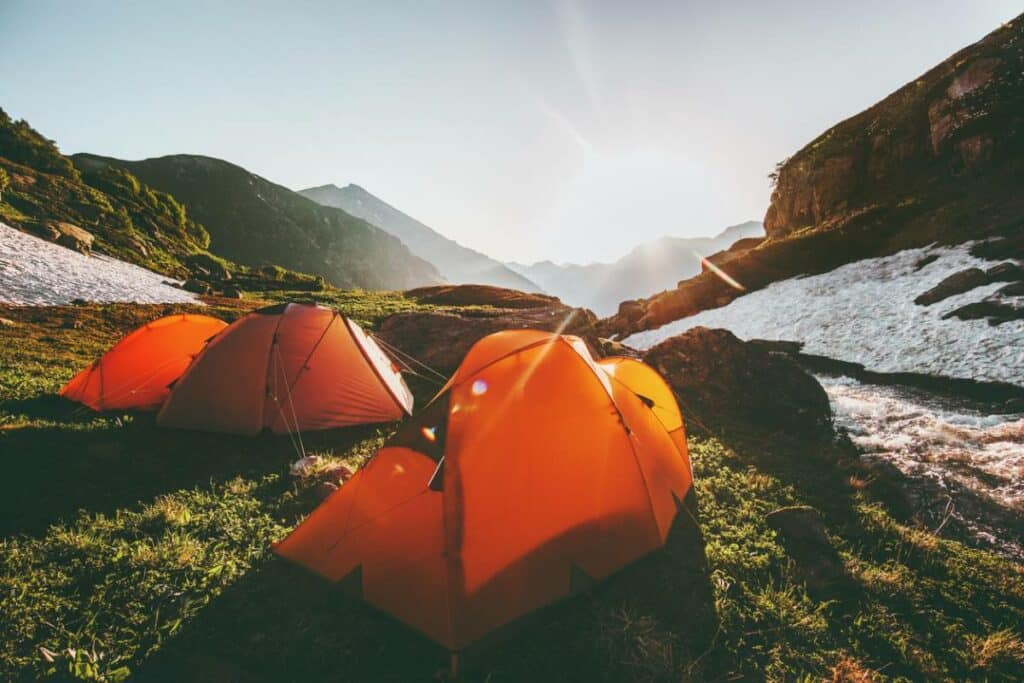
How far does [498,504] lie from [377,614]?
161 cm

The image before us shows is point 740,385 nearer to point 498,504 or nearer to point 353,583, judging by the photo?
point 498,504

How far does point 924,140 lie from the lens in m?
25.5

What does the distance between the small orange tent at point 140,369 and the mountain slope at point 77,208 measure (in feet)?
102

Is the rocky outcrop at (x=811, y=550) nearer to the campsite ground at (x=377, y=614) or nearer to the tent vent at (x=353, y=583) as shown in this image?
the campsite ground at (x=377, y=614)

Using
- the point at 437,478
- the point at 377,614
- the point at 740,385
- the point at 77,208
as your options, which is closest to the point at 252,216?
the point at 77,208

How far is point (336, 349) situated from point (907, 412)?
546 inches

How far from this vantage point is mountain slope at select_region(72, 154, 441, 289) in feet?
400

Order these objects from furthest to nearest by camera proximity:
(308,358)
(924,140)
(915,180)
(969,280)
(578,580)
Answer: (924,140) → (915,180) → (969,280) → (308,358) → (578,580)

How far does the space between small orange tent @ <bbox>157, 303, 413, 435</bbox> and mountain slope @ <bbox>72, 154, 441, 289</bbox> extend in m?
138

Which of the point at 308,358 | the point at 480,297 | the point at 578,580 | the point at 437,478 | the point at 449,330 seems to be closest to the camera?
the point at 437,478

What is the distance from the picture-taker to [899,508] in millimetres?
5961

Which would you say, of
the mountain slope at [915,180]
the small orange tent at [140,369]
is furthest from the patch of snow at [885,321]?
the small orange tent at [140,369]

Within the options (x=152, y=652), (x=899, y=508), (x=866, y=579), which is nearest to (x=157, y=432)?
(x=152, y=652)

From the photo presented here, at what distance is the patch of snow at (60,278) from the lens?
16.5 meters
